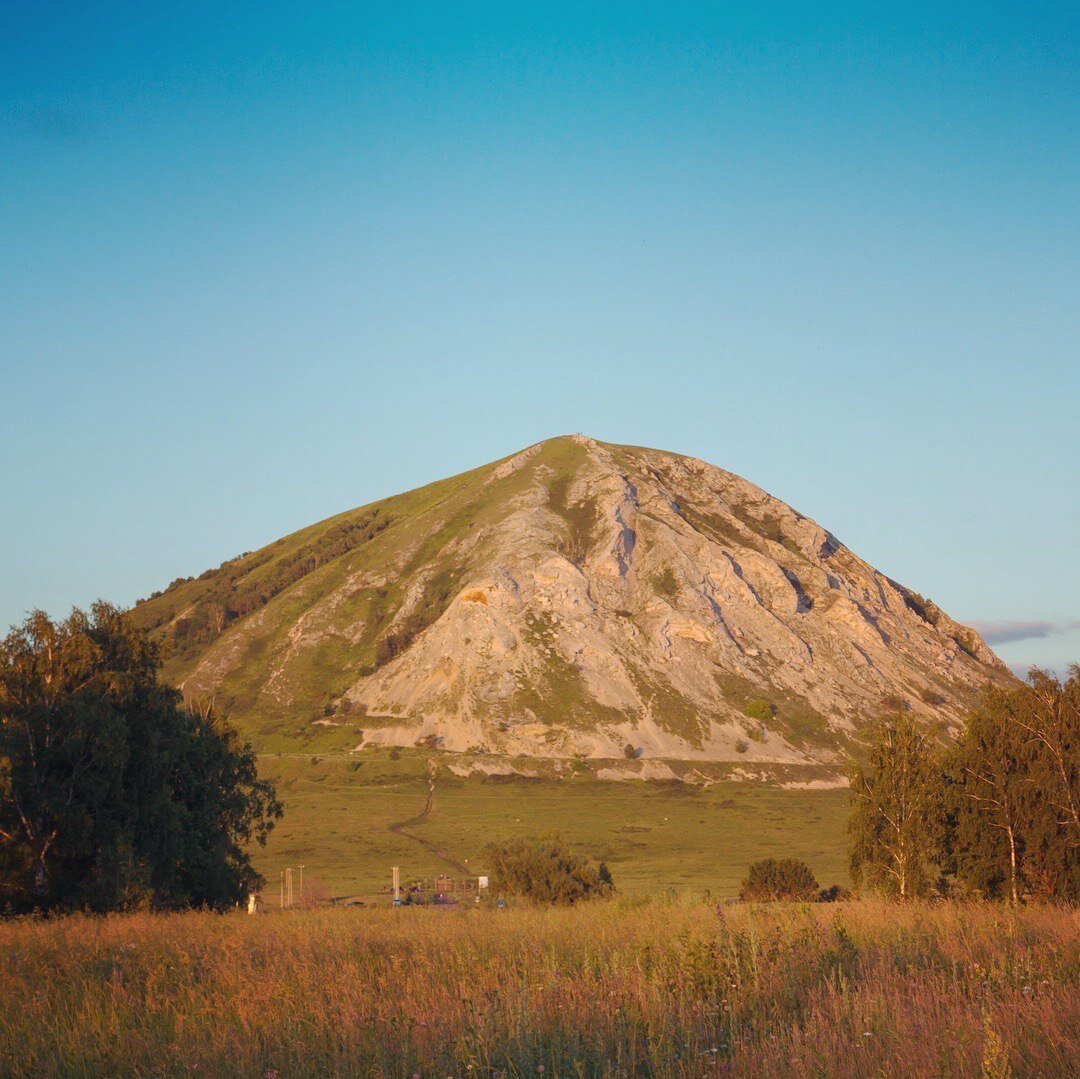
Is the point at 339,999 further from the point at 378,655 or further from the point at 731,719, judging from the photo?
the point at 378,655

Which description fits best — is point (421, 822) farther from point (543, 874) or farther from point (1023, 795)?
point (1023, 795)

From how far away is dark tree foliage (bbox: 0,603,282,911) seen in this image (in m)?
23.7

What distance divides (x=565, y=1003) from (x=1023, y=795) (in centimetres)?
3022

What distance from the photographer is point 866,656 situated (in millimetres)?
185750

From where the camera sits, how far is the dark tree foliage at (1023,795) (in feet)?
103

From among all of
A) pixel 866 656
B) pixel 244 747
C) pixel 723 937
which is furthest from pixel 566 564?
pixel 723 937

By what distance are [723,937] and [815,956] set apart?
920 mm

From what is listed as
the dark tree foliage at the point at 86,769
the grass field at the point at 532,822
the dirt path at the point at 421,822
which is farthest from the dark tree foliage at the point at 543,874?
the dirt path at the point at 421,822

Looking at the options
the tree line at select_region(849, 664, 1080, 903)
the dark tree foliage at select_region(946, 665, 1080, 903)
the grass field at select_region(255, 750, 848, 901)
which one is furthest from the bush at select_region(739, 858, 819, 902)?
the dark tree foliage at select_region(946, 665, 1080, 903)

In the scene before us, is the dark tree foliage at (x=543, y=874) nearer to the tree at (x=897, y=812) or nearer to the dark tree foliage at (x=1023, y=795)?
the tree at (x=897, y=812)

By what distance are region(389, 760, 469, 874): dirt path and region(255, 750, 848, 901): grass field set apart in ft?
2.21

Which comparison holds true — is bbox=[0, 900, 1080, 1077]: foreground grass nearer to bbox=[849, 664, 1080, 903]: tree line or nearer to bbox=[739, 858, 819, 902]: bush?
bbox=[849, 664, 1080, 903]: tree line

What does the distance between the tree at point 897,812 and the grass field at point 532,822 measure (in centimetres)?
2444

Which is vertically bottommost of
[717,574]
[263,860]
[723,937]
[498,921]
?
[263,860]
